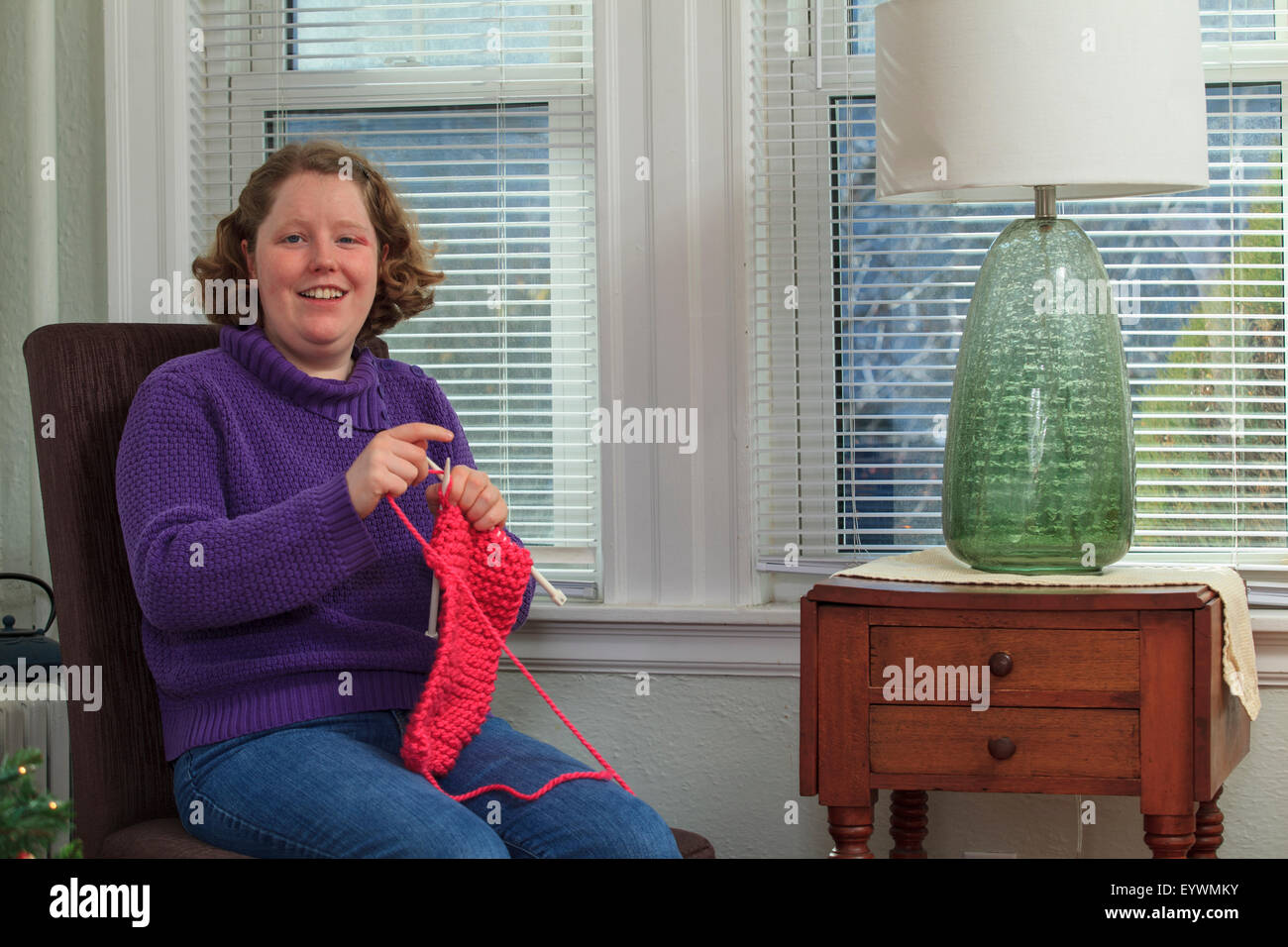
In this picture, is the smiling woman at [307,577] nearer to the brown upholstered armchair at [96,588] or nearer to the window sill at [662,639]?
the brown upholstered armchair at [96,588]

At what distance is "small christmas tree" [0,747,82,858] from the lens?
88 cm

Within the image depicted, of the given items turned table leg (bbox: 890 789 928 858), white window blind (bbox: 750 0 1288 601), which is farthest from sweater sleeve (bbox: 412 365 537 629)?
Result: turned table leg (bbox: 890 789 928 858)

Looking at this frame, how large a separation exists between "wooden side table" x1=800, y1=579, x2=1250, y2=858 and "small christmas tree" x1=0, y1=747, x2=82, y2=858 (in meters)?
0.77

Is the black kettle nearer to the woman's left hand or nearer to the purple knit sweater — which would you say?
the purple knit sweater

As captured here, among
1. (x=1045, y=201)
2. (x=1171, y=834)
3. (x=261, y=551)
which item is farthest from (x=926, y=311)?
(x=261, y=551)

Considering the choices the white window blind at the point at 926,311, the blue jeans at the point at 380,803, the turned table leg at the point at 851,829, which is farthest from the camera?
the white window blind at the point at 926,311

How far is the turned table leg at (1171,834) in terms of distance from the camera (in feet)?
4.24

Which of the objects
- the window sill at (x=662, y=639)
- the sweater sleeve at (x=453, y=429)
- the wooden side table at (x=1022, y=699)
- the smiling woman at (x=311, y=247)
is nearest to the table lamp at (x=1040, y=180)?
the wooden side table at (x=1022, y=699)

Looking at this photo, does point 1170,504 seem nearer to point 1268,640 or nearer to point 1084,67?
point 1268,640

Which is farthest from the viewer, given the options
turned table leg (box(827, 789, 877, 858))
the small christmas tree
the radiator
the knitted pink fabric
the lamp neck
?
the radiator

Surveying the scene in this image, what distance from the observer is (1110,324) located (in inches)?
56.8

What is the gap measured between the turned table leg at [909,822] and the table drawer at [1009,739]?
15.2 inches

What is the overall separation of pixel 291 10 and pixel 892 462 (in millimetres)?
1140
